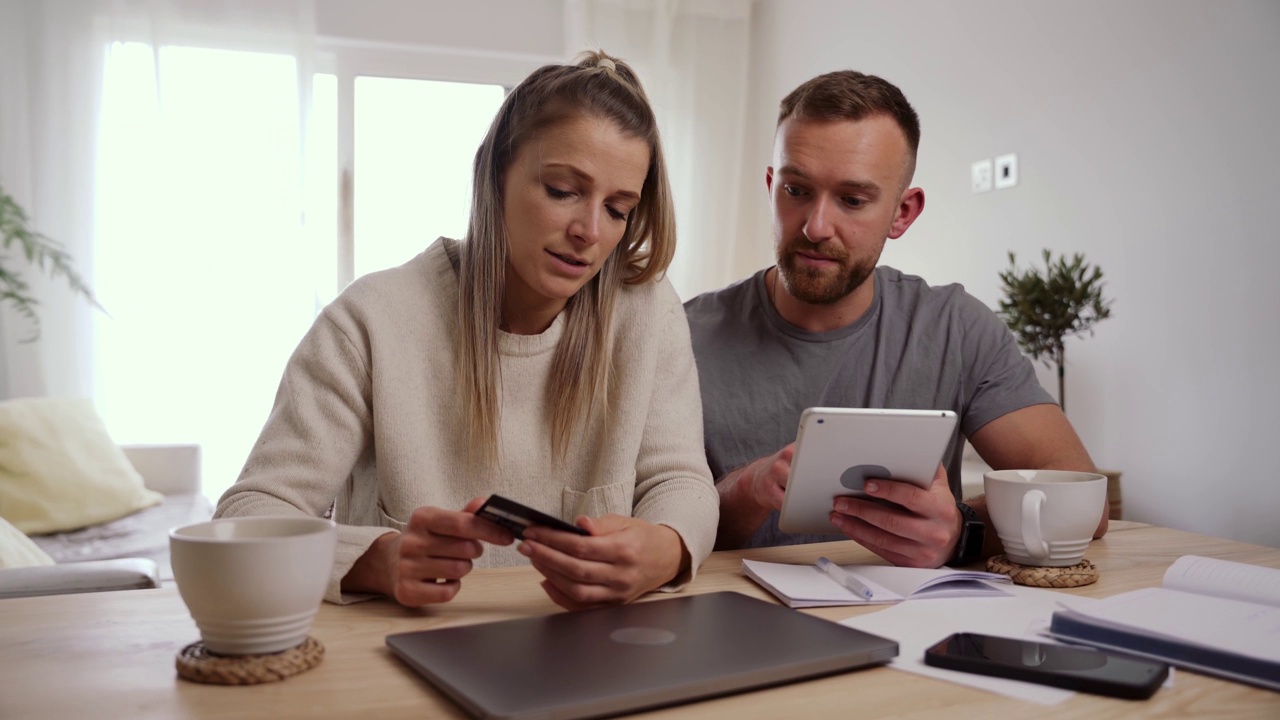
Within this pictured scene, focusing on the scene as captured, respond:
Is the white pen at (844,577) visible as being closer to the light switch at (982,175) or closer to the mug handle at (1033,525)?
the mug handle at (1033,525)

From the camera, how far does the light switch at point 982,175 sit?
3131 millimetres

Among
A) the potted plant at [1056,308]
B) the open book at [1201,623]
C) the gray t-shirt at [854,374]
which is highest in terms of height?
the potted plant at [1056,308]

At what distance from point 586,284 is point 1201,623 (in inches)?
31.0

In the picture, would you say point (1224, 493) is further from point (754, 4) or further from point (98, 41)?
point (98, 41)

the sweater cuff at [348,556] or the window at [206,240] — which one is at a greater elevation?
the window at [206,240]

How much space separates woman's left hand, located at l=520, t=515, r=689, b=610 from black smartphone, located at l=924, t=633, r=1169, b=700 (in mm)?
275

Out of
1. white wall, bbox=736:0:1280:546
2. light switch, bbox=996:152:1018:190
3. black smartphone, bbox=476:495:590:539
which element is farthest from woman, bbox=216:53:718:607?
light switch, bbox=996:152:1018:190

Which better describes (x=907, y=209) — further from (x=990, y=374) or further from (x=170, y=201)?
(x=170, y=201)

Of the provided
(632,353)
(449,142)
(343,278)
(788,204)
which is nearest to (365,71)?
(449,142)

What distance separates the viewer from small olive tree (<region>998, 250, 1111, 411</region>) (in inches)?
99.3

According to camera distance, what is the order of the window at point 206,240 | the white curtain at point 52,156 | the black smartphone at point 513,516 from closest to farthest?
the black smartphone at point 513,516
the white curtain at point 52,156
the window at point 206,240

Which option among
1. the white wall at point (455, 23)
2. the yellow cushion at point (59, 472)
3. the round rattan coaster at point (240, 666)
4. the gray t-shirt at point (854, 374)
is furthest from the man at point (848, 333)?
the white wall at point (455, 23)

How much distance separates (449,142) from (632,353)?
332 cm

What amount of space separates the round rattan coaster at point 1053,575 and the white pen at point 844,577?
0.17m
